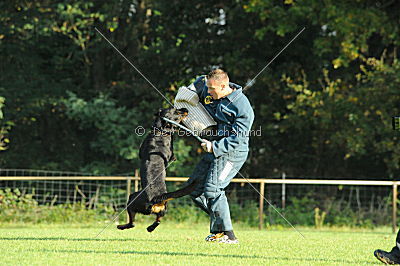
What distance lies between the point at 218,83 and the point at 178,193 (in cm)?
112

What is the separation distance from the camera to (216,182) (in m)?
6.00

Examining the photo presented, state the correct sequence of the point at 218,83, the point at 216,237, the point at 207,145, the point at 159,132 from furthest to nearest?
the point at 159,132 → the point at 216,237 → the point at 218,83 → the point at 207,145

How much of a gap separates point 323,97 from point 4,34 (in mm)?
7839

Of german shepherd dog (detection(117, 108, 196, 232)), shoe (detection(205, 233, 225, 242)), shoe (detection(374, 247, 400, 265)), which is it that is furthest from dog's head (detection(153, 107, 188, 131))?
shoe (detection(374, 247, 400, 265))

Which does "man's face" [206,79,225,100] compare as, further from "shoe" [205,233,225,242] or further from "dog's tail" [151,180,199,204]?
"shoe" [205,233,225,242]

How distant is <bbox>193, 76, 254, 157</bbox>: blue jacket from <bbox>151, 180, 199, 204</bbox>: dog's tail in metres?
0.42

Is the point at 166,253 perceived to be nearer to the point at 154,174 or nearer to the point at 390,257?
the point at 154,174

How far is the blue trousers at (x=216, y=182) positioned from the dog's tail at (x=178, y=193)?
8 cm

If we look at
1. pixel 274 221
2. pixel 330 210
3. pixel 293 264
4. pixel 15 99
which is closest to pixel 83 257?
pixel 293 264

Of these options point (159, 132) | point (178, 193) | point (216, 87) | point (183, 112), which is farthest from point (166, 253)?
point (183, 112)

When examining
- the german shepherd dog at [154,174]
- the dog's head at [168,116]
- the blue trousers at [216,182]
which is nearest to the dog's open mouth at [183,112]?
the dog's head at [168,116]

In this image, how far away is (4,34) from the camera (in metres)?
15.3

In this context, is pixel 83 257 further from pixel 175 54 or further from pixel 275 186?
pixel 175 54

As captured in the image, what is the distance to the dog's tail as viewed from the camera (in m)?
5.99
